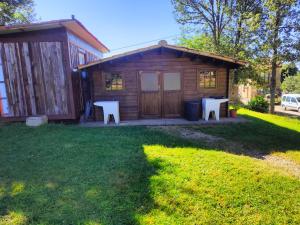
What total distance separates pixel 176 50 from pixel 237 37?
328 inches

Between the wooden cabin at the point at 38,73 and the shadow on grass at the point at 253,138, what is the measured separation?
15.9ft

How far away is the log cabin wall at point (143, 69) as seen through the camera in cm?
786

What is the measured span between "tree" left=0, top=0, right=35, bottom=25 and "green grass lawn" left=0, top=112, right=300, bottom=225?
15169 mm

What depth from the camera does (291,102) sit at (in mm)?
17422

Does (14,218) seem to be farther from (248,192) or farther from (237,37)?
(237,37)

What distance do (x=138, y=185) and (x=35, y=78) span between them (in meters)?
6.02

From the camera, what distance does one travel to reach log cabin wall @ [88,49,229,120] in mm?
7855

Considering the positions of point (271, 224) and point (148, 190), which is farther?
point (148, 190)

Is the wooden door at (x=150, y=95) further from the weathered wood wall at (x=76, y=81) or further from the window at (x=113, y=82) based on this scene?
the weathered wood wall at (x=76, y=81)

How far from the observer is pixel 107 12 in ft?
58.6

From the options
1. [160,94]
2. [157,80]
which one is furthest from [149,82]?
[160,94]

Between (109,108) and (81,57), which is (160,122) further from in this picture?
(81,57)

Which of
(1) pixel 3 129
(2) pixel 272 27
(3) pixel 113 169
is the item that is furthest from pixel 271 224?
(2) pixel 272 27

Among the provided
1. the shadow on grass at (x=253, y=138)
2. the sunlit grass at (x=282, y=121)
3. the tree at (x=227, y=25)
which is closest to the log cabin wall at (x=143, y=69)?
the shadow on grass at (x=253, y=138)
